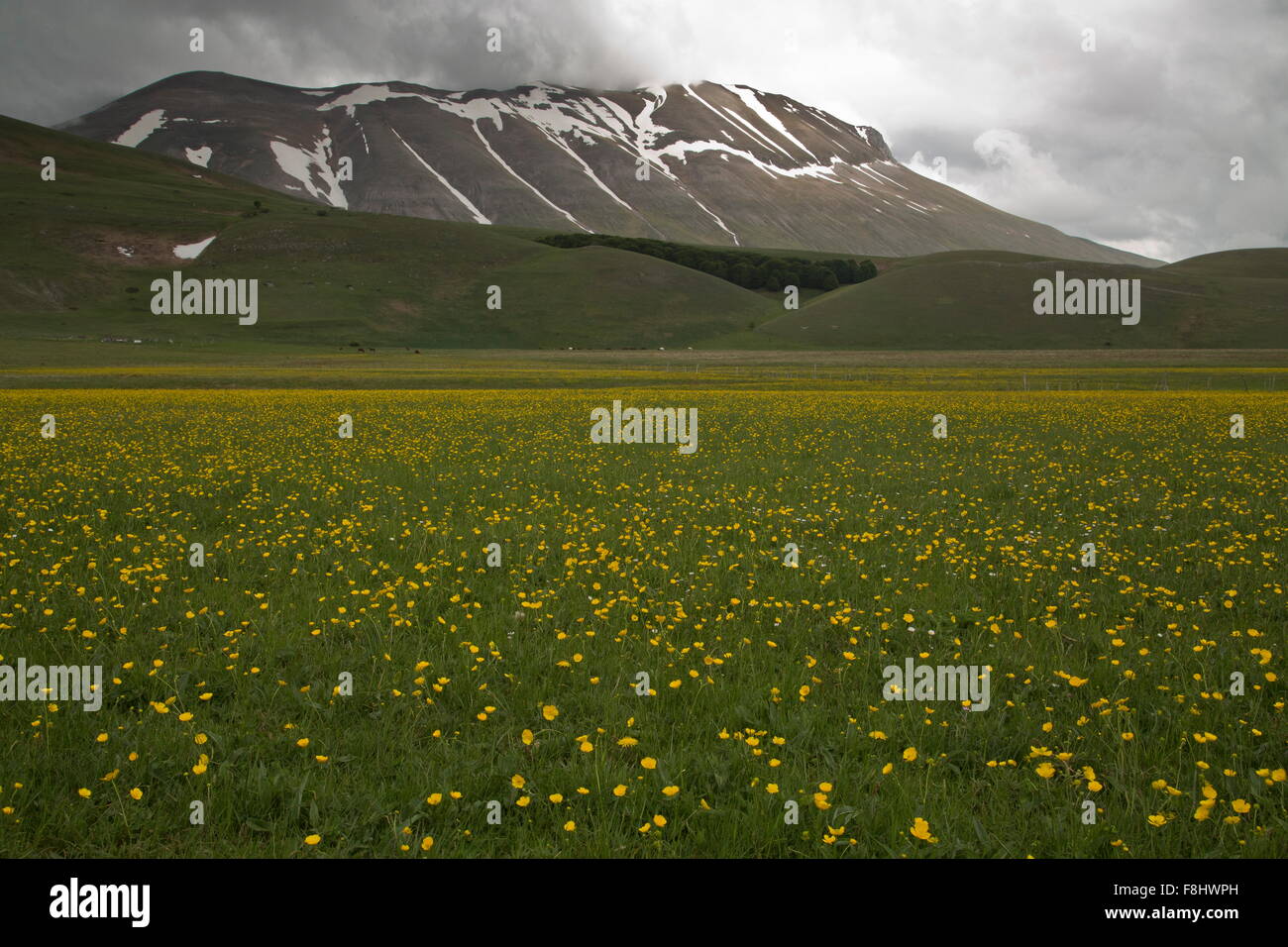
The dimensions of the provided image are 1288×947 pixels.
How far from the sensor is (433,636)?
25.8 ft

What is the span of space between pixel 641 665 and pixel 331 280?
6010 inches

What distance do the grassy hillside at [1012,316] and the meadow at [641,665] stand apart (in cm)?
11830

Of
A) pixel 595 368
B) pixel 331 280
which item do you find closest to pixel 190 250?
pixel 331 280

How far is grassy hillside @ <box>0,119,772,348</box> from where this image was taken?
11800 centimetres

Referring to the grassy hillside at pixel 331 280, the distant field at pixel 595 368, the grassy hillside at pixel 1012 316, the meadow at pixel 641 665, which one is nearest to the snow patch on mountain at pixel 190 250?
the grassy hillside at pixel 331 280

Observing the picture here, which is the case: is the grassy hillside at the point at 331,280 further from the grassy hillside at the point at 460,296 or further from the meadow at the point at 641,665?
the meadow at the point at 641,665

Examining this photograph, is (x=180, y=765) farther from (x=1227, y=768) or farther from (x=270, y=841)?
(x=1227, y=768)

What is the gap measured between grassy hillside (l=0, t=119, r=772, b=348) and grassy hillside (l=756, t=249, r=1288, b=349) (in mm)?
19473

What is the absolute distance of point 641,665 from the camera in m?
7.14

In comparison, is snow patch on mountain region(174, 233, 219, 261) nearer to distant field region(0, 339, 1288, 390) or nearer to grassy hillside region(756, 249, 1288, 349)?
distant field region(0, 339, 1288, 390)

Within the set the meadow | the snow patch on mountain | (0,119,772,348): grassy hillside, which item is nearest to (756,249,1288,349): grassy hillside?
(0,119,772,348): grassy hillside

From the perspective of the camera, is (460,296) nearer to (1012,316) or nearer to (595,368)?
(595,368)
